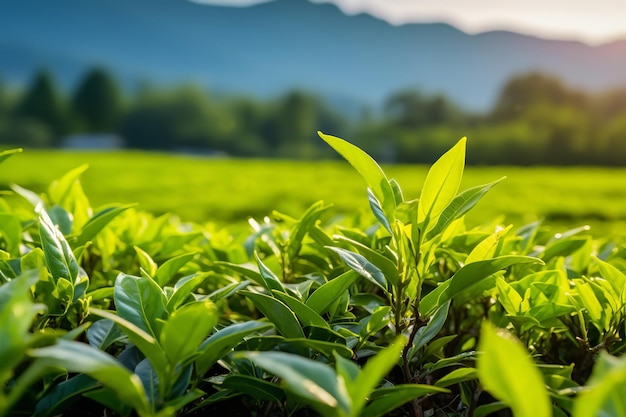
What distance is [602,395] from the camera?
1.61 ft

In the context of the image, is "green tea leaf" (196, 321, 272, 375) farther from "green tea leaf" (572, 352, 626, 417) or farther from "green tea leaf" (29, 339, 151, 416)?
"green tea leaf" (572, 352, 626, 417)

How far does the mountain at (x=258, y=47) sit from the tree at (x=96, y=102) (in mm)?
56717

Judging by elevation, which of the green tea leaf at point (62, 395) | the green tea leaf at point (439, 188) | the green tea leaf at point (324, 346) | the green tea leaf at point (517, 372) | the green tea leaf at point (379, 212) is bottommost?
the green tea leaf at point (62, 395)

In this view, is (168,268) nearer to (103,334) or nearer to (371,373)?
(103,334)

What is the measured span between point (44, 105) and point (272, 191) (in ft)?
154

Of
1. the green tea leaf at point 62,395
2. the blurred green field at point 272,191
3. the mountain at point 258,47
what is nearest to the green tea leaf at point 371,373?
the green tea leaf at point 62,395

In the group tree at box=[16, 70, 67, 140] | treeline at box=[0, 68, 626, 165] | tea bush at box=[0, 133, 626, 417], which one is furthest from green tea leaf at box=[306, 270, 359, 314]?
tree at box=[16, 70, 67, 140]

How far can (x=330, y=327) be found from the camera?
85 cm

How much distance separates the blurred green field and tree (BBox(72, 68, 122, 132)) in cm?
4012

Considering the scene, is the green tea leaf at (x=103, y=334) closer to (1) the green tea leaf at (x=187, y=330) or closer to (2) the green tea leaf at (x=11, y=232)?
(1) the green tea leaf at (x=187, y=330)

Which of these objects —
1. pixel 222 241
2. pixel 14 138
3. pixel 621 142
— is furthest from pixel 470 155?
pixel 14 138

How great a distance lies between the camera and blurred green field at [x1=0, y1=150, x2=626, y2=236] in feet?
24.8

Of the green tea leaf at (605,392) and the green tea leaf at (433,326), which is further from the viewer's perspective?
the green tea leaf at (433,326)

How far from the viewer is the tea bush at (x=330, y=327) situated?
1.82 ft
